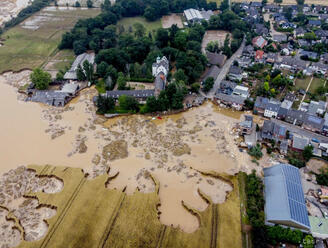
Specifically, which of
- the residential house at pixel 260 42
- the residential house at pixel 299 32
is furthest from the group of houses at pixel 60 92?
the residential house at pixel 299 32

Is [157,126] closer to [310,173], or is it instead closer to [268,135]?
[268,135]

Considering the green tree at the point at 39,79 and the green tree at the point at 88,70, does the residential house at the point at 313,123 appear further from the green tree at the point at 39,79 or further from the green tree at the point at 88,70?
the green tree at the point at 39,79

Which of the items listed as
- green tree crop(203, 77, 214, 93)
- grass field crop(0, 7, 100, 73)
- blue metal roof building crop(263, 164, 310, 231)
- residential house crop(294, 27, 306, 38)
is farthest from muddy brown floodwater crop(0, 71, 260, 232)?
residential house crop(294, 27, 306, 38)

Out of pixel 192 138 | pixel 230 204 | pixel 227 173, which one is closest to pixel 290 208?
pixel 230 204

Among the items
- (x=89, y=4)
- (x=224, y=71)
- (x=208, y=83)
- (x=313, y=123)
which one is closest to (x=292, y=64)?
(x=224, y=71)

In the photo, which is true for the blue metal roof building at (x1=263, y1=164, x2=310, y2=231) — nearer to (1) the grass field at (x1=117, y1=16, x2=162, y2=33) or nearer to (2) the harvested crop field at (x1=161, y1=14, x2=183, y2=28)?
A: (1) the grass field at (x1=117, y1=16, x2=162, y2=33)
